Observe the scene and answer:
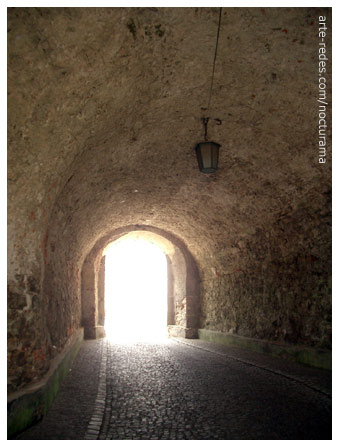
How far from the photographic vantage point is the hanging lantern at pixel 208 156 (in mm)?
6634

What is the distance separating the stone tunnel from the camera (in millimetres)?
3971

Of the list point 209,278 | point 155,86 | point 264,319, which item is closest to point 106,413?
point 155,86

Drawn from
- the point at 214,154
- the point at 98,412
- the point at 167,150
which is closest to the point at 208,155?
the point at 214,154

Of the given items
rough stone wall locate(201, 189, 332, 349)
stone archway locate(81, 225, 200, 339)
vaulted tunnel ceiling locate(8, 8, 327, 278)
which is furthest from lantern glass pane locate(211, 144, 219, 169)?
stone archway locate(81, 225, 200, 339)

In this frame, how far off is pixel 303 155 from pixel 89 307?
29.2ft

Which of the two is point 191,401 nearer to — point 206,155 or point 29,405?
point 29,405

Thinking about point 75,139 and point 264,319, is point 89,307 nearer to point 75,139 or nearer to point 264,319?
point 264,319

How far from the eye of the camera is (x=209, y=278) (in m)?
12.5

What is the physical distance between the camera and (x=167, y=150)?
725 centimetres

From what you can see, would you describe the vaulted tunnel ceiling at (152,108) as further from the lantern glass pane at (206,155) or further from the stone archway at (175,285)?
the stone archway at (175,285)

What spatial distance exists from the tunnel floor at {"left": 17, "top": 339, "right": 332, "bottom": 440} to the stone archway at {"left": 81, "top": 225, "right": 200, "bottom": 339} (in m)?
5.31

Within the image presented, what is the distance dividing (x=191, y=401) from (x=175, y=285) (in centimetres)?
1027

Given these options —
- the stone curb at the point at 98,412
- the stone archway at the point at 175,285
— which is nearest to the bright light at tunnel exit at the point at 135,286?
the stone archway at the point at 175,285

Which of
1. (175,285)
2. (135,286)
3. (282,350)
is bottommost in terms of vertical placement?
(135,286)
